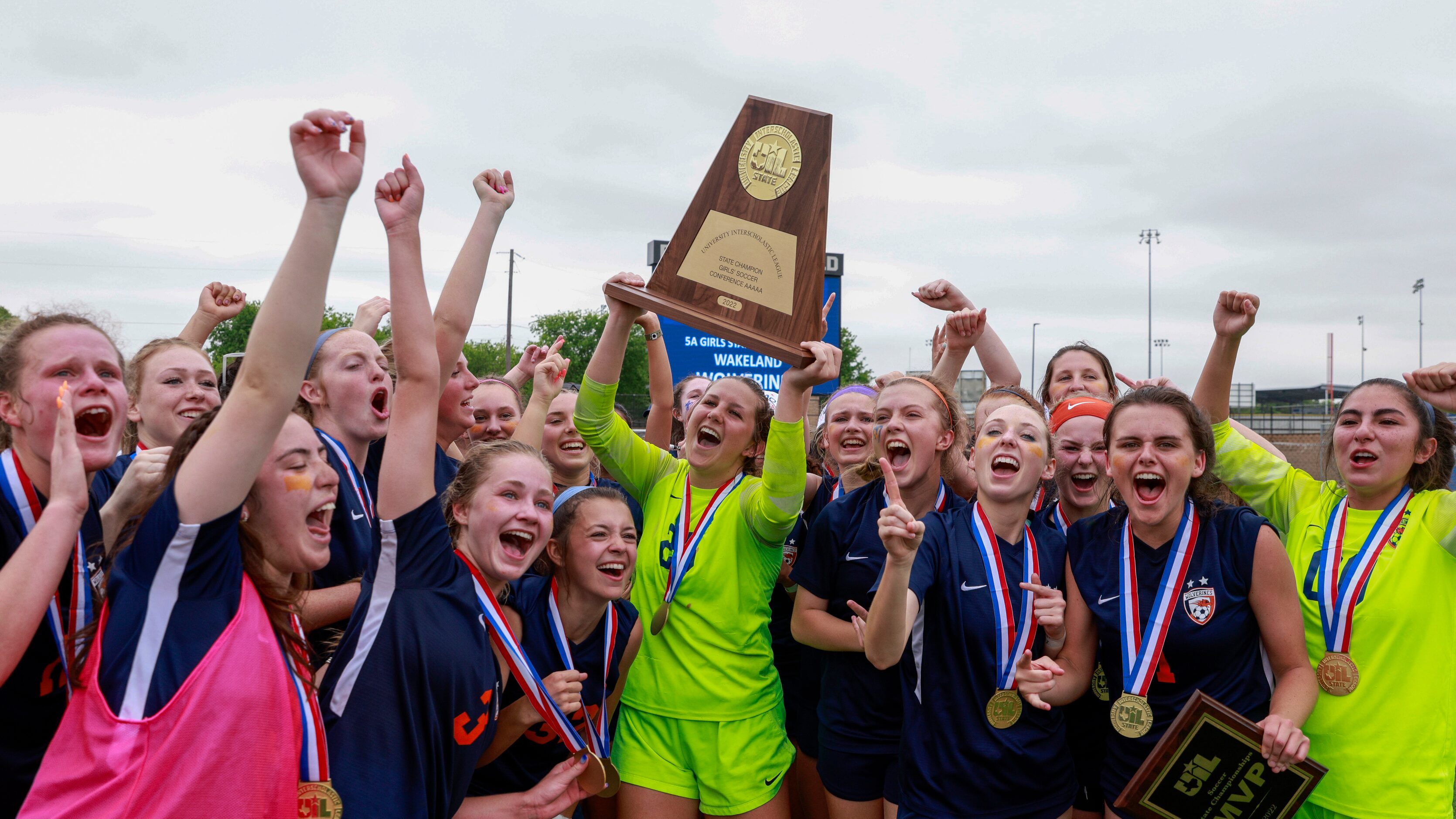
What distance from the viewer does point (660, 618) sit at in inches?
147

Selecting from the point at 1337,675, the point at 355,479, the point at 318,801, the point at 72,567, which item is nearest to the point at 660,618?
the point at 355,479

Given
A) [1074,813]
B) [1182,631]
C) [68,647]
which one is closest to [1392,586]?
[1182,631]

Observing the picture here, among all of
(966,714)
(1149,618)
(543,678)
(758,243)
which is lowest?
(966,714)

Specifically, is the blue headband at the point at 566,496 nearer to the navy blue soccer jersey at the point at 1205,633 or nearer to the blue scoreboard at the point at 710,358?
the navy blue soccer jersey at the point at 1205,633

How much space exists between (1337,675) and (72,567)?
4.07 metres

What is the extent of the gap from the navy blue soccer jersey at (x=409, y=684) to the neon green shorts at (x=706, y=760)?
1137 millimetres

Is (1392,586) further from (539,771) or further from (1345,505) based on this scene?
(539,771)

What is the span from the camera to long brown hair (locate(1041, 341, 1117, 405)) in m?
5.27

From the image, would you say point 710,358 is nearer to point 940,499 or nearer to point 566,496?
point 940,499

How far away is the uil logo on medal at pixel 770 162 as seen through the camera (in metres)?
3.48

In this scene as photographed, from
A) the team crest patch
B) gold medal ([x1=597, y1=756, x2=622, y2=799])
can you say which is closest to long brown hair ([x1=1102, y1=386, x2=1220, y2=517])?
the team crest patch

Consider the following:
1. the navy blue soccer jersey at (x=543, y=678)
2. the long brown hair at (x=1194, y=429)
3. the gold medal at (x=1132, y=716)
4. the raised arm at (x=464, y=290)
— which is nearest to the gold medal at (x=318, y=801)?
the navy blue soccer jersey at (x=543, y=678)

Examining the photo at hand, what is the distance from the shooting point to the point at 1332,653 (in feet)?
10.6

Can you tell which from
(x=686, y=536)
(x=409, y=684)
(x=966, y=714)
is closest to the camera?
(x=409, y=684)
